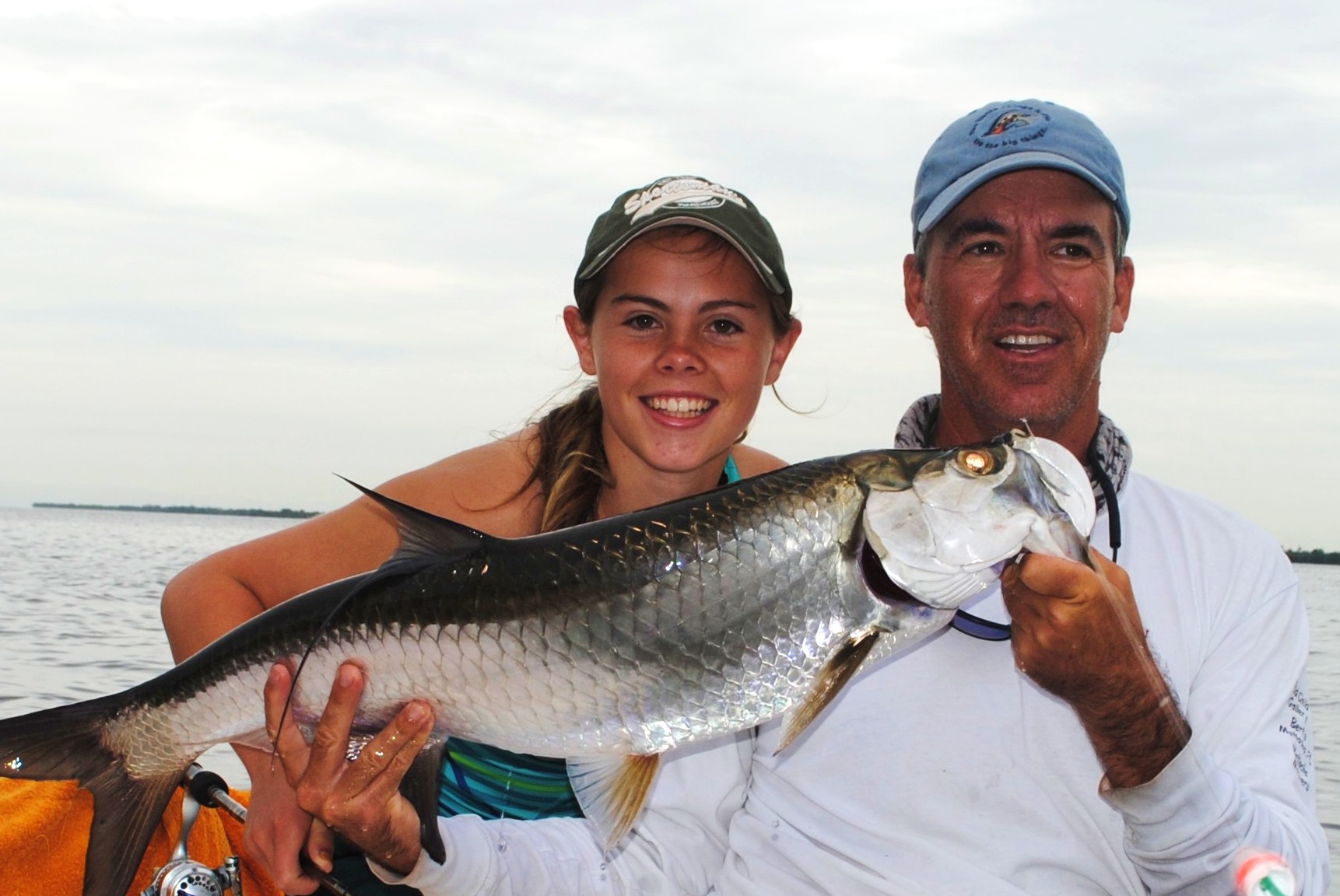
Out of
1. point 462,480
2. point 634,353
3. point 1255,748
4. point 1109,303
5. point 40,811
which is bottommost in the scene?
point 40,811

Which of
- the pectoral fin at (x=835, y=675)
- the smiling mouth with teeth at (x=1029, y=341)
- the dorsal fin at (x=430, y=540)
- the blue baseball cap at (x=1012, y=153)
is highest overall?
the blue baseball cap at (x=1012, y=153)

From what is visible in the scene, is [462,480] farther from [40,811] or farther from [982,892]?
[982,892]

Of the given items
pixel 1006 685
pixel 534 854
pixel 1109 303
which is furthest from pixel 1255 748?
pixel 534 854

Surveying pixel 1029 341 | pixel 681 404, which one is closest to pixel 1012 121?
pixel 1029 341

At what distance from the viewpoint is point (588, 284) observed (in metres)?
4.16

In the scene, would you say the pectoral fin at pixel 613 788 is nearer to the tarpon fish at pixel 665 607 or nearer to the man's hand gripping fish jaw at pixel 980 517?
the tarpon fish at pixel 665 607

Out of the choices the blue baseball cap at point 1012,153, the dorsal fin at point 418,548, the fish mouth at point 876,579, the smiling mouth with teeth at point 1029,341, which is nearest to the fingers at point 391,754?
the dorsal fin at point 418,548

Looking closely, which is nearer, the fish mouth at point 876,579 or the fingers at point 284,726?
the fish mouth at point 876,579

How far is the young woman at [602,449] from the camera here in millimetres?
3912

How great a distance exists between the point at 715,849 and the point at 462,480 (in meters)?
1.57

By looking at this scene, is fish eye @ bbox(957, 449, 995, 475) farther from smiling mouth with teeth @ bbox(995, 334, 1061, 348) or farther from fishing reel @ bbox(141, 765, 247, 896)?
fishing reel @ bbox(141, 765, 247, 896)

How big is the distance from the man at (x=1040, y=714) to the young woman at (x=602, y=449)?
1.95 ft

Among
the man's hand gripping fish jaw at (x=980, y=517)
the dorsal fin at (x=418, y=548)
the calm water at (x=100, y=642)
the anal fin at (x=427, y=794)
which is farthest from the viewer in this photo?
the calm water at (x=100, y=642)

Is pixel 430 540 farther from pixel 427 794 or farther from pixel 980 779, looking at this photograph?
pixel 980 779
